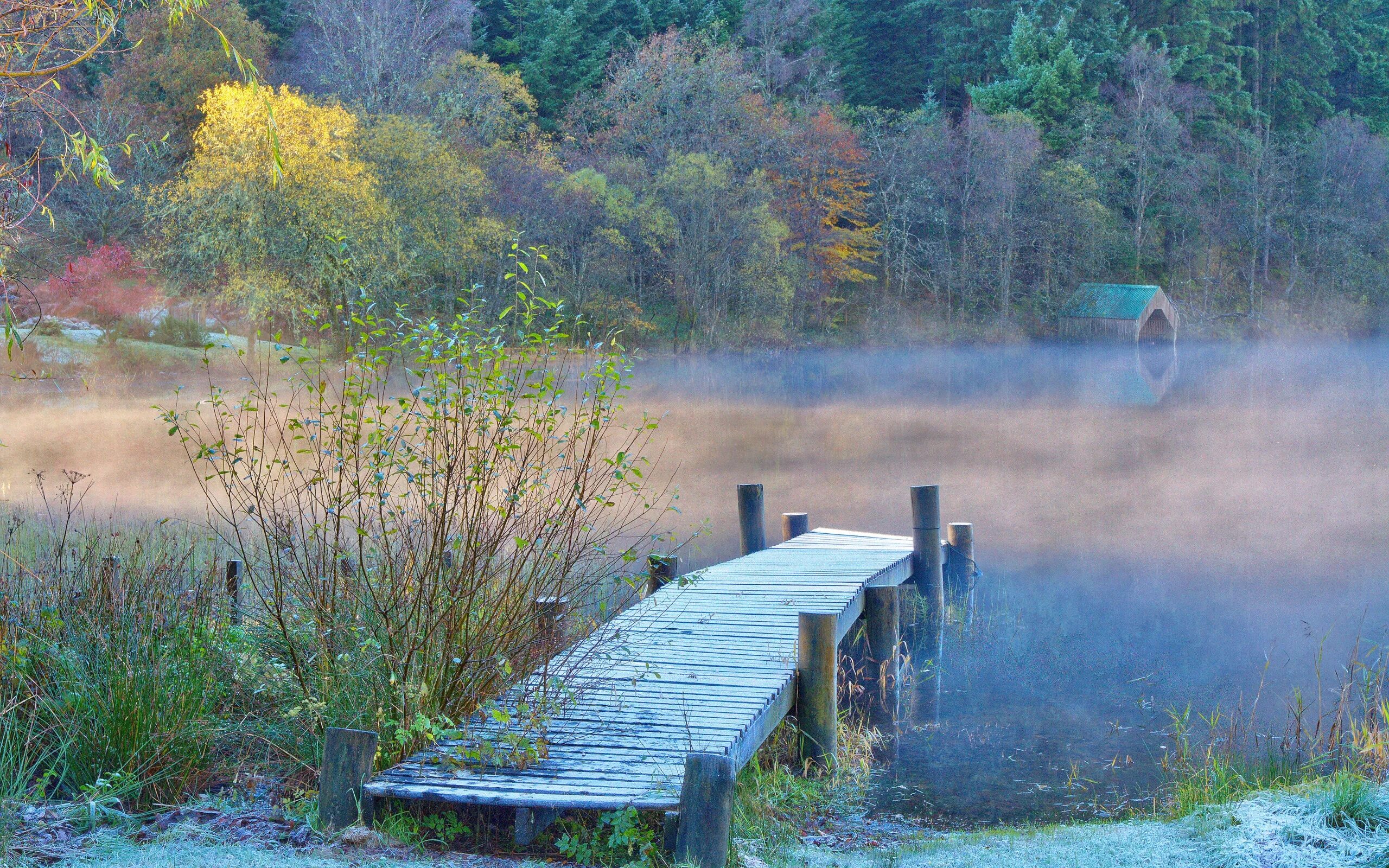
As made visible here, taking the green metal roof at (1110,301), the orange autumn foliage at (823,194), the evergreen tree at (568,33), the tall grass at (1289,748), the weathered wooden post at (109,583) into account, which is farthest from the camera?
the evergreen tree at (568,33)

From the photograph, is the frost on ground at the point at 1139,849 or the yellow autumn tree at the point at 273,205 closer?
the frost on ground at the point at 1139,849

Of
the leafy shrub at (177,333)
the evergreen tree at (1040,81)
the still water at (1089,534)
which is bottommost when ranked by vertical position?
the still water at (1089,534)

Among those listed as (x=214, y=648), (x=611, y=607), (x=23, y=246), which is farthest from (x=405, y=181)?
(x=214, y=648)

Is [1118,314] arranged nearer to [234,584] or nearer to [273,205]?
[273,205]

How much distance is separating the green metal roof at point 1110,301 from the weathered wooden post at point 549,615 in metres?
38.9

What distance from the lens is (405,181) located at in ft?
100

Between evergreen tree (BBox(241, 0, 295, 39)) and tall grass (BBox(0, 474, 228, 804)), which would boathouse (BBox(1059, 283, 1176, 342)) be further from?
tall grass (BBox(0, 474, 228, 804))

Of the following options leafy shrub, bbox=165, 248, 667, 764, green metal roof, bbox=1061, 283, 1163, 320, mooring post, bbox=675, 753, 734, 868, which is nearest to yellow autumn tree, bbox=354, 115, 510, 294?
green metal roof, bbox=1061, 283, 1163, 320

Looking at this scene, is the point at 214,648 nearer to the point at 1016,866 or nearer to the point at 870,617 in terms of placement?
the point at 1016,866

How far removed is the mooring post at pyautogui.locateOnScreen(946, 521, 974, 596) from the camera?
1087 centimetres

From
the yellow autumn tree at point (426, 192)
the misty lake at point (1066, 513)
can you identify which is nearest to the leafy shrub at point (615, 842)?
the misty lake at point (1066, 513)

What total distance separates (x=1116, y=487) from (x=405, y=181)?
20.1 meters

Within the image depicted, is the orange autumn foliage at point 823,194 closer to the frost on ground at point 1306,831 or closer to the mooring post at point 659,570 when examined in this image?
the mooring post at point 659,570

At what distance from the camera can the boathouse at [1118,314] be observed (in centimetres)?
4138
